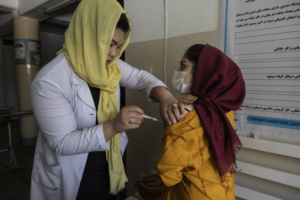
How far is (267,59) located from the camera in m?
1.01

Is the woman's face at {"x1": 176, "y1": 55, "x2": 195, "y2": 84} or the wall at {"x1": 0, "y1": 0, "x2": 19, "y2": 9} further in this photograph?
the wall at {"x1": 0, "y1": 0, "x2": 19, "y2": 9}

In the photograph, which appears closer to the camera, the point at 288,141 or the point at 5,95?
the point at 288,141

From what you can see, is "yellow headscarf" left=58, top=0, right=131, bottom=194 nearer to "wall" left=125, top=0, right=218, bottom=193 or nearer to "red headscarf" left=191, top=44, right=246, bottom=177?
"red headscarf" left=191, top=44, right=246, bottom=177

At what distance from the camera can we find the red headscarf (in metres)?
0.79

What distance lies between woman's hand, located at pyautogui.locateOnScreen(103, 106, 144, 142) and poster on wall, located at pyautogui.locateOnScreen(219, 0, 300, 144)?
0.68m

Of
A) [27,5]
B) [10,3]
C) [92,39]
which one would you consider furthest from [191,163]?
[10,3]

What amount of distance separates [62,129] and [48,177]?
0.35 meters

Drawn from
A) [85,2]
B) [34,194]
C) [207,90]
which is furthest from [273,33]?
[34,194]

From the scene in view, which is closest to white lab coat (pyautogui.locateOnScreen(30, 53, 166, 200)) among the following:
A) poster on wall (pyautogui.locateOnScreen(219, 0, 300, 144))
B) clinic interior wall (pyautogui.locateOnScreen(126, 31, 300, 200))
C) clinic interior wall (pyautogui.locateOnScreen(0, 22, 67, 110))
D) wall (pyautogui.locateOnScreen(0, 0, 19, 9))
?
clinic interior wall (pyautogui.locateOnScreen(126, 31, 300, 200))

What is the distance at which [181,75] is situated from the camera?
96cm

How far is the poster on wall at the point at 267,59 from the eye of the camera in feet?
3.11

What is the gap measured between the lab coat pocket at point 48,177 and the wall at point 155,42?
0.78 m

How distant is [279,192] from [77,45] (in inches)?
50.1

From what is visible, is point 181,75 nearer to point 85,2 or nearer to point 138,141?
point 85,2
